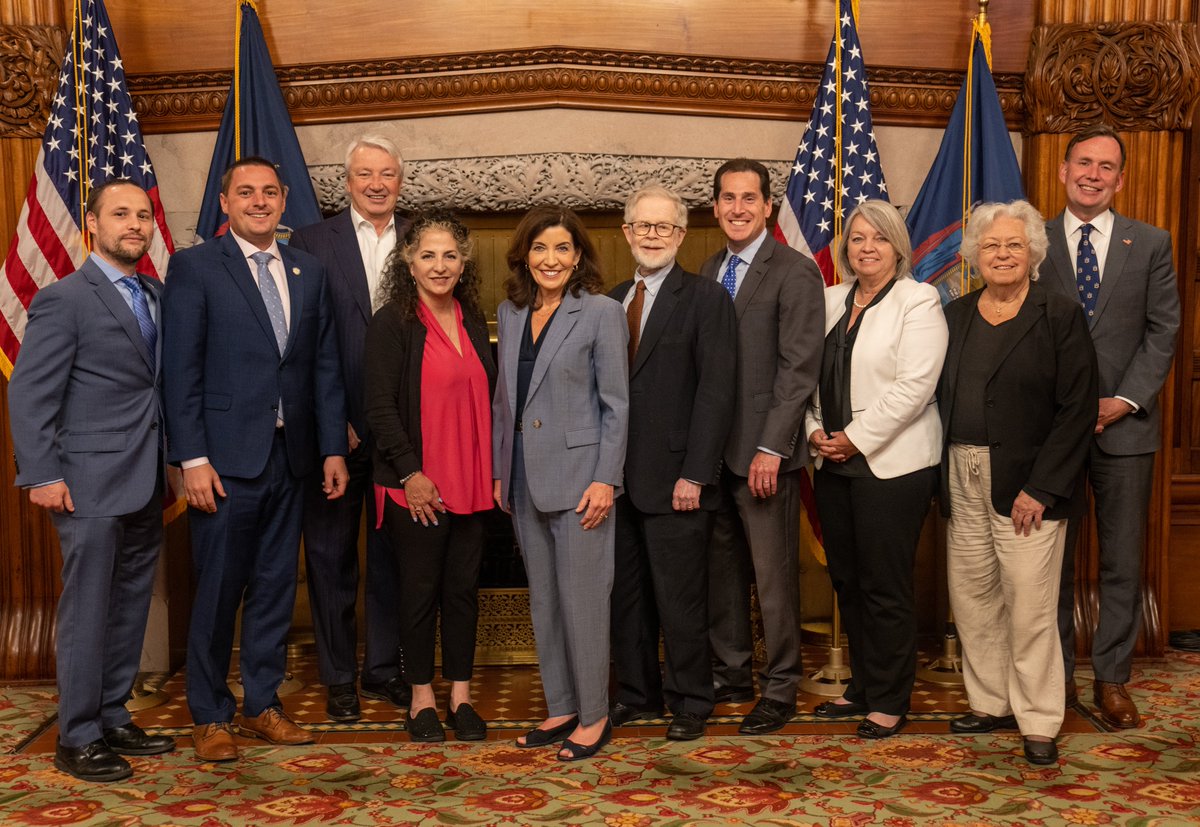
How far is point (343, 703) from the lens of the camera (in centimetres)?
389

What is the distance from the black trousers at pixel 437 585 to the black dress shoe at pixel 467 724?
0.32ft

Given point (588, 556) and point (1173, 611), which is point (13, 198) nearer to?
point (588, 556)

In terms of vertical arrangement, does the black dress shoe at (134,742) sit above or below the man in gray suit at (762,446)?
below

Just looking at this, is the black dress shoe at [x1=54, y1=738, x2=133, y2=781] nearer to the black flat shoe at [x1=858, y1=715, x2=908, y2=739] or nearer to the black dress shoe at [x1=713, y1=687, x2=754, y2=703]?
the black dress shoe at [x1=713, y1=687, x2=754, y2=703]

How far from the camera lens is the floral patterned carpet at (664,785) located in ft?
9.93

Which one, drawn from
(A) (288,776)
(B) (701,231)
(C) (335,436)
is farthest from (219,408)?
(B) (701,231)

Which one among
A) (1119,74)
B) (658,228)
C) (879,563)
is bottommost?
(879,563)

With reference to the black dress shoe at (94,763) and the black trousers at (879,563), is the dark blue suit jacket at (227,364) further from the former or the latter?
the black trousers at (879,563)

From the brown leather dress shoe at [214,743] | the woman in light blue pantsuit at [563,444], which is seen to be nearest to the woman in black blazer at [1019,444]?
the woman in light blue pantsuit at [563,444]

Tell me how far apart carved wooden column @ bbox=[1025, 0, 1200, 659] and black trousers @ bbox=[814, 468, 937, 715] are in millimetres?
1215

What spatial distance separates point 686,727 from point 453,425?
3.85 ft

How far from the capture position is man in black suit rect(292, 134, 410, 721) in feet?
12.8

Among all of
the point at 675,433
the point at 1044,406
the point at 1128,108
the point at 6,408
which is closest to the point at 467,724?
the point at 675,433

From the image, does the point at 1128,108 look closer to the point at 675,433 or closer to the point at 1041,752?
the point at 675,433
